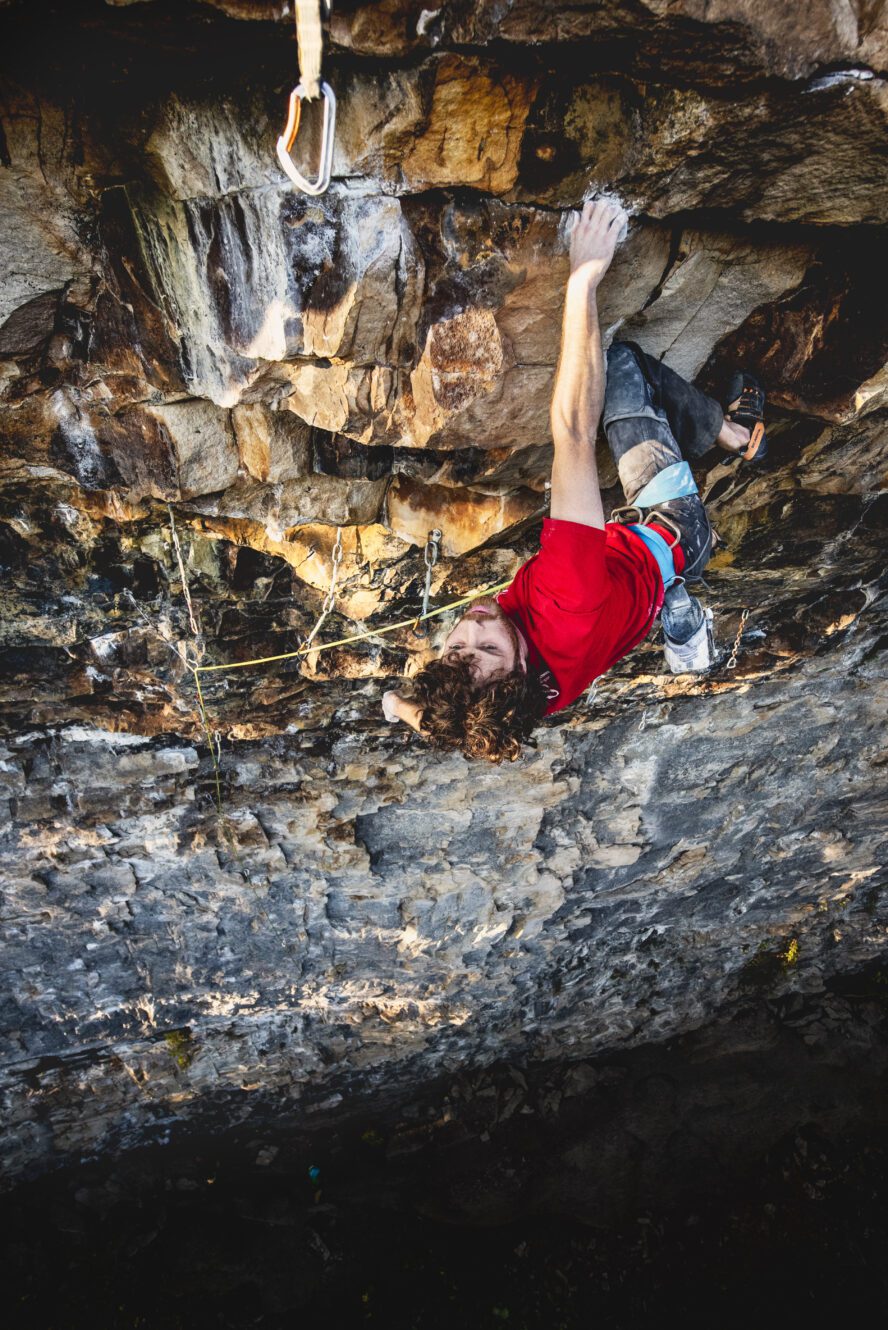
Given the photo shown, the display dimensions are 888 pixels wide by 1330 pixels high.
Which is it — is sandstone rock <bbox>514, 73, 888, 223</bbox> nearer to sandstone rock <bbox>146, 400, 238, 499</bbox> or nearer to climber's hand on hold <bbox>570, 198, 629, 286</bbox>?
climber's hand on hold <bbox>570, 198, 629, 286</bbox>

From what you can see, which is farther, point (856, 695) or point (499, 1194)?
point (499, 1194)

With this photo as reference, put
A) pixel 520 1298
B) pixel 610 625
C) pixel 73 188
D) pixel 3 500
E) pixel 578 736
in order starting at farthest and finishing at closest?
1. pixel 520 1298
2. pixel 578 736
3. pixel 3 500
4. pixel 610 625
5. pixel 73 188

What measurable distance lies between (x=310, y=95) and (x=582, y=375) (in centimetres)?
89

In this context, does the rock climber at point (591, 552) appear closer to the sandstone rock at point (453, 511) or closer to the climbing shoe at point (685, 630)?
the climbing shoe at point (685, 630)

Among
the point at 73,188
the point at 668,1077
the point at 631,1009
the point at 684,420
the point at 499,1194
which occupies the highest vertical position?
the point at 73,188

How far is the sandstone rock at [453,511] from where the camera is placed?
2662 millimetres

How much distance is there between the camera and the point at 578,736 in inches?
173

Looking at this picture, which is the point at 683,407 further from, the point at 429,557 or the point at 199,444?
the point at 199,444

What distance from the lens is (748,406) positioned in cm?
236

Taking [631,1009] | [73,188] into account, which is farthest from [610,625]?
[631,1009]

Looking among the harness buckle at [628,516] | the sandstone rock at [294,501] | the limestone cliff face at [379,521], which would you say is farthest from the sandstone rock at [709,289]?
the sandstone rock at [294,501]

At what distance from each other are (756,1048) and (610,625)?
6792 mm

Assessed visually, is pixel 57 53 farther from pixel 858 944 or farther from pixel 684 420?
pixel 858 944

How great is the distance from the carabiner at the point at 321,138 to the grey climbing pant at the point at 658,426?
3.33ft
